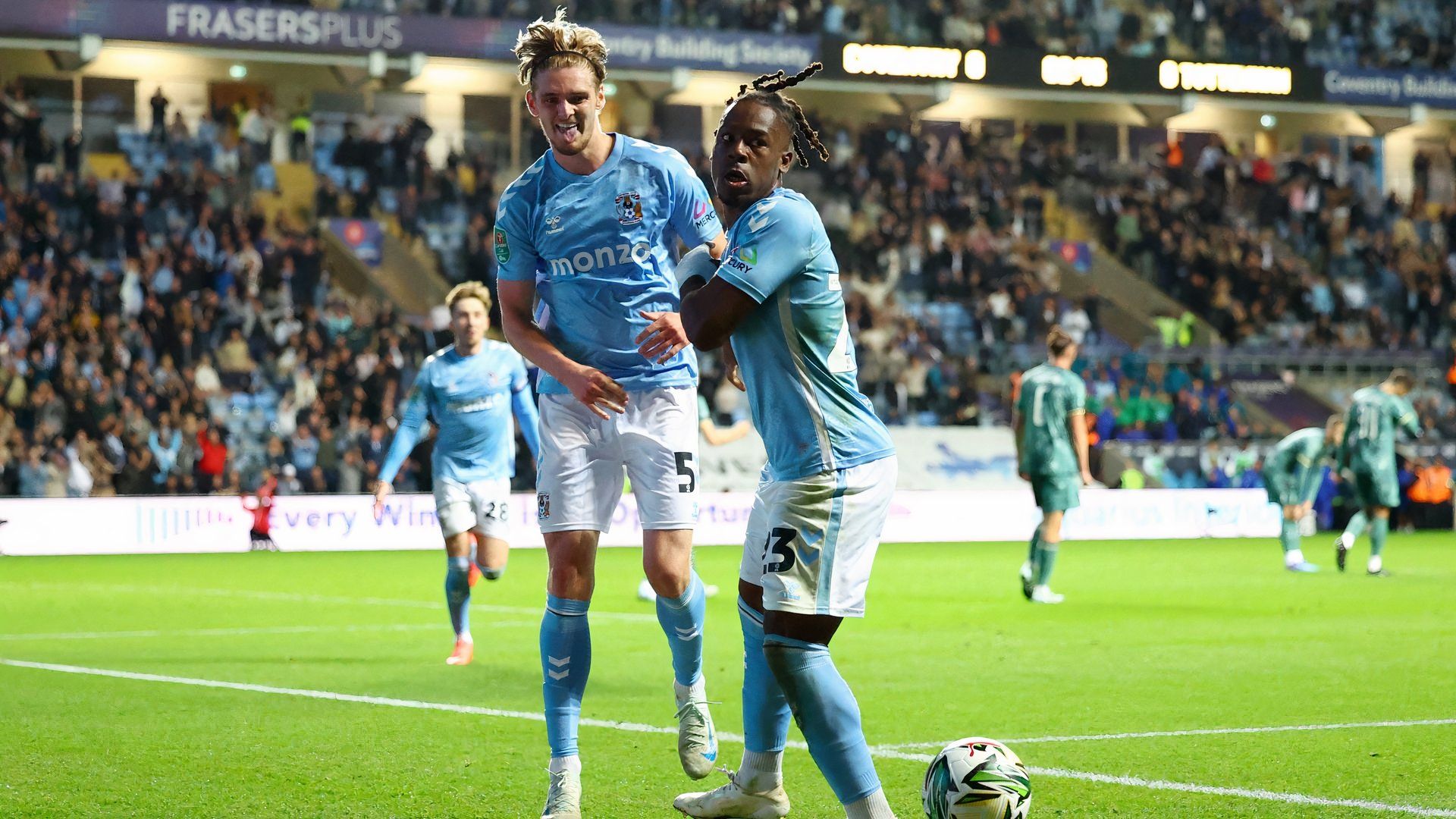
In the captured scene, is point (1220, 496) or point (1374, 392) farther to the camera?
point (1220, 496)

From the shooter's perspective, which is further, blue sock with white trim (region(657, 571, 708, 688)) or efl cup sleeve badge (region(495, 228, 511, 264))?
blue sock with white trim (region(657, 571, 708, 688))

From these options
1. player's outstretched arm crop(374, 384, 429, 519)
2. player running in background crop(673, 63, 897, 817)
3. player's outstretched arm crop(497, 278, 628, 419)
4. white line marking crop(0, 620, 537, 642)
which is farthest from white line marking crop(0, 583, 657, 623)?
player running in background crop(673, 63, 897, 817)

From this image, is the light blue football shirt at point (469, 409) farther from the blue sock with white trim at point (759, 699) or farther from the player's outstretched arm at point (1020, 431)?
the player's outstretched arm at point (1020, 431)

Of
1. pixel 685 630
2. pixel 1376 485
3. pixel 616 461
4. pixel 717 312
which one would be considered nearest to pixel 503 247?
pixel 616 461

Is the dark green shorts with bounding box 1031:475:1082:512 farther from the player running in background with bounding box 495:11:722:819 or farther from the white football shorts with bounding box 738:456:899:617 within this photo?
the white football shorts with bounding box 738:456:899:617

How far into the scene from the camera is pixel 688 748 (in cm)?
634

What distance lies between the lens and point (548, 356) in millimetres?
6102

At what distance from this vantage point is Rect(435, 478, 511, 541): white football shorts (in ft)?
35.5

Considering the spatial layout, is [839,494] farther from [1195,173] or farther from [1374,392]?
[1195,173]

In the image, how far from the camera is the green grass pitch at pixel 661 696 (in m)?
6.21

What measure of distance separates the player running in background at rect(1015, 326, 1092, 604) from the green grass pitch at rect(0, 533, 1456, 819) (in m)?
0.39

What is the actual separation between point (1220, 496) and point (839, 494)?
79.2ft

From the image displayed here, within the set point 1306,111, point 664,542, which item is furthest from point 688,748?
point 1306,111

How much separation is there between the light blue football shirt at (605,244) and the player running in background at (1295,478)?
14.3m
